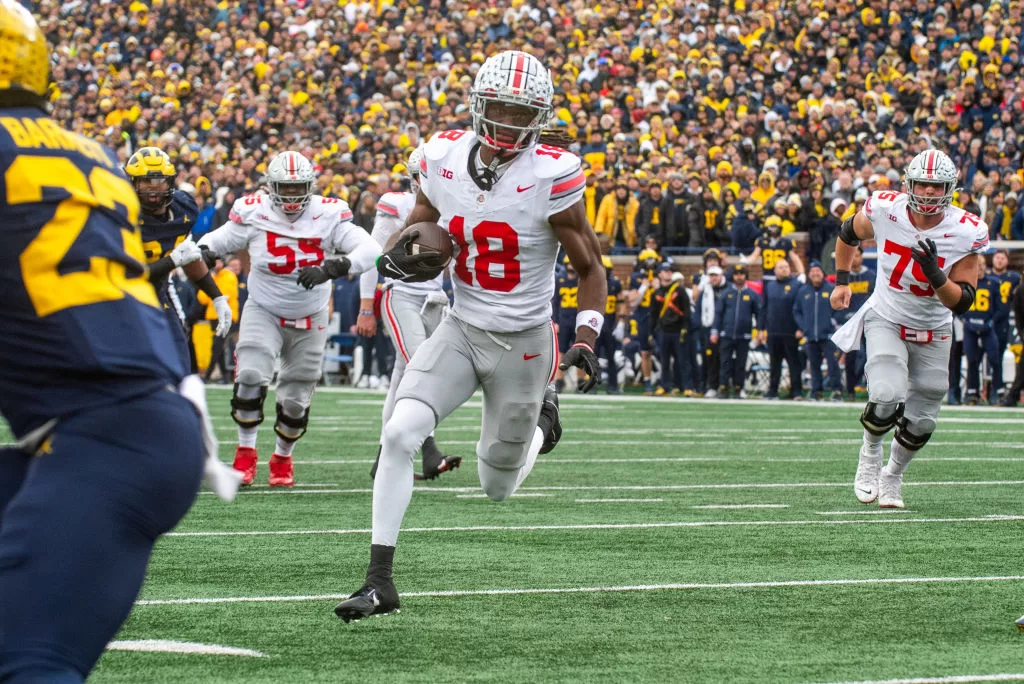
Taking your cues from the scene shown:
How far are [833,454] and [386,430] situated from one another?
7.04 m

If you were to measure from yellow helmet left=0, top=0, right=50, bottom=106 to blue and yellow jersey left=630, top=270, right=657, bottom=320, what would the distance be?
17.3 m

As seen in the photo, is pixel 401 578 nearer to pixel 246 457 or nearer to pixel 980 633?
pixel 980 633

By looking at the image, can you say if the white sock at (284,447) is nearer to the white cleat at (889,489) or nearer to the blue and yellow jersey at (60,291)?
the white cleat at (889,489)

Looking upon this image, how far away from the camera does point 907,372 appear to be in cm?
871

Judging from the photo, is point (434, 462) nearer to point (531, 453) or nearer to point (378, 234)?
point (378, 234)

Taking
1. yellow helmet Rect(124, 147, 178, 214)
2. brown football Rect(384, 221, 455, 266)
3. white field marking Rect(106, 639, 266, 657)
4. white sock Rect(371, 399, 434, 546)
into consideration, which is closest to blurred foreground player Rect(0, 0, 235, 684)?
white field marking Rect(106, 639, 266, 657)

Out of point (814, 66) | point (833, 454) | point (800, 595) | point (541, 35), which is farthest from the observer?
point (541, 35)

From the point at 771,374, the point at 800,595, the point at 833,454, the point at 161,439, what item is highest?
the point at 161,439

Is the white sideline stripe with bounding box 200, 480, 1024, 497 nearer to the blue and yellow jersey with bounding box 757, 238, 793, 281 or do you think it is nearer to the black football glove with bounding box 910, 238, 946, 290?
the black football glove with bounding box 910, 238, 946, 290

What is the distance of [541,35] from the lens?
82.9 ft

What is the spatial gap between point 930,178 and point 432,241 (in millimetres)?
3860

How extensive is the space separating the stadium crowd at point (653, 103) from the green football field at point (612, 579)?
457 centimetres

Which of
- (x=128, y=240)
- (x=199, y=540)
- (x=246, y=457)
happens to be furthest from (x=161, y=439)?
(x=246, y=457)

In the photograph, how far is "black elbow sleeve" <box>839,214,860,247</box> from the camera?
905 cm
